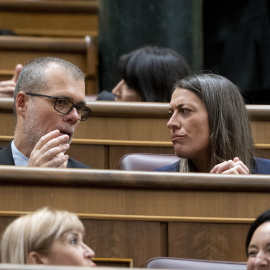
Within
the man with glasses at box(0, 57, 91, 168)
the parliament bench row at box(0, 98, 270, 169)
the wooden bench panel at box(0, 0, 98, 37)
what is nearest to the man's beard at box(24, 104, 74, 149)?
the man with glasses at box(0, 57, 91, 168)

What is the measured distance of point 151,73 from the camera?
1.58 metres

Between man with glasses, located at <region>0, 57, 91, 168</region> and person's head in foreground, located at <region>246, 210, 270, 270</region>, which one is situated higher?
man with glasses, located at <region>0, 57, 91, 168</region>

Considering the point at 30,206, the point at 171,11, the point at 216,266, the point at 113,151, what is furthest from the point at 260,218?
the point at 171,11

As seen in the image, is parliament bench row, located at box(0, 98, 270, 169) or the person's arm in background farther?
the person's arm in background

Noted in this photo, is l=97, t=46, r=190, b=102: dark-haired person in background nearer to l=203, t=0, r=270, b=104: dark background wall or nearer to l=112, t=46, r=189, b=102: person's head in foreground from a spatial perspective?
l=112, t=46, r=189, b=102: person's head in foreground

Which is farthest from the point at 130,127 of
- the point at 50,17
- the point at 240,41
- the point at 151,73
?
the point at 50,17

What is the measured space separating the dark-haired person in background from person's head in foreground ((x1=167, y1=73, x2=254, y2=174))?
0.24 meters

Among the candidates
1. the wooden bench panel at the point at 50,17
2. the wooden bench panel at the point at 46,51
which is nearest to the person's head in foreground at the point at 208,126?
the wooden bench panel at the point at 46,51

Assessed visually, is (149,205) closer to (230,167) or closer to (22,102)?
(230,167)

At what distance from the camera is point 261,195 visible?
105 centimetres

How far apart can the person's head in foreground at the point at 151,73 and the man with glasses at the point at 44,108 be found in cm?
30

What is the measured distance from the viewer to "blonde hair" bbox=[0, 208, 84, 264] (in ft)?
2.71

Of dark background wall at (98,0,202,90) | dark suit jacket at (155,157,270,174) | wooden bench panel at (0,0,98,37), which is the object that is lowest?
dark suit jacket at (155,157,270,174)

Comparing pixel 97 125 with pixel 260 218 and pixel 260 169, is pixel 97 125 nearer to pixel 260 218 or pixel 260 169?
pixel 260 169
